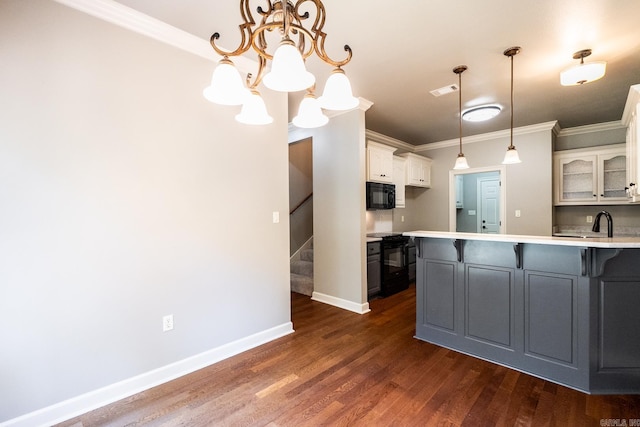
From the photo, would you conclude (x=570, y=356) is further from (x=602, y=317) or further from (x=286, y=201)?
(x=286, y=201)

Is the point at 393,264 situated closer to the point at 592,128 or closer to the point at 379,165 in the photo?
the point at 379,165

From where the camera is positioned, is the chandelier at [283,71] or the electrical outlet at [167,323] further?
the electrical outlet at [167,323]

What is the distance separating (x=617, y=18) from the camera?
210 cm

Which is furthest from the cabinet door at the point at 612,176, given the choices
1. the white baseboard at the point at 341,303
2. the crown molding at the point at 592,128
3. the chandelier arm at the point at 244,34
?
the chandelier arm at the point at 244,34

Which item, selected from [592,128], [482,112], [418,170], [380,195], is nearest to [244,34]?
[482,112]

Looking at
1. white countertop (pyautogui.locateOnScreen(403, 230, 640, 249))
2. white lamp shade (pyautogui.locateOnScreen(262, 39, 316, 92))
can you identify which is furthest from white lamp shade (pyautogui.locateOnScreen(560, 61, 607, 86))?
white lamp shade (pyautogui.locateOnScreen(262, 39, 316, 92))

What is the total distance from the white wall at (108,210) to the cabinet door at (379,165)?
213cm

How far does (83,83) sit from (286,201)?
1.85m

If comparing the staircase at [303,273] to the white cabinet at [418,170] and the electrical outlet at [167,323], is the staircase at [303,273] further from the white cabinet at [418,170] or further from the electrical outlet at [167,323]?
the electrical outlet at [167,323]

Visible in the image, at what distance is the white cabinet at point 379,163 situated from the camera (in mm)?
4344

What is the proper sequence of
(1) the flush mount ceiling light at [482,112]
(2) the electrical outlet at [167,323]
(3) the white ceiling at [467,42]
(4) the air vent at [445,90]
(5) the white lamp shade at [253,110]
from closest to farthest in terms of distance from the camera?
(5) the white lamp shade at [253,110], (3) the white ceiling at [467,42], (2) the electrical outlet at [167,323], (4) the air vent at [445,90], (1) the flush mount ceiling light at [482,112]

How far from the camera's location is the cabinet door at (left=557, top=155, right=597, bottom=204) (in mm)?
4383

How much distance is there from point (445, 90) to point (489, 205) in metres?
4.37

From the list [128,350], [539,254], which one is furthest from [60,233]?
[539,254]
